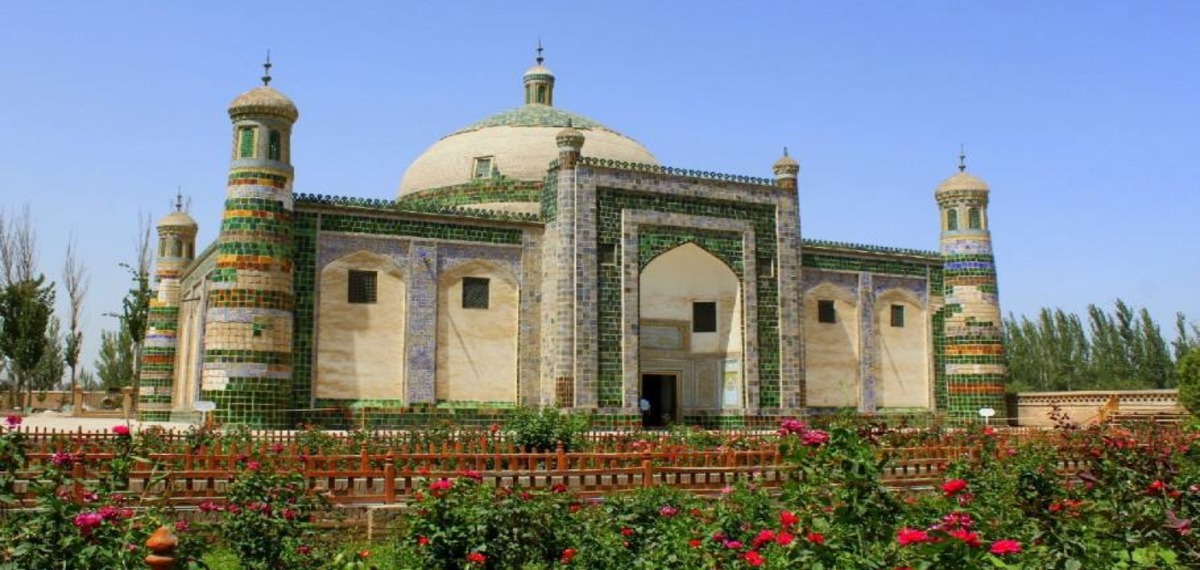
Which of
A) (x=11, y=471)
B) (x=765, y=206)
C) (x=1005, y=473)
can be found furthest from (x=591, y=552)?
(x=765, y=206)

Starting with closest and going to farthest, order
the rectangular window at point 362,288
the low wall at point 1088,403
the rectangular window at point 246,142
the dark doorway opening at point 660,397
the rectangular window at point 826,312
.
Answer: the rectangular window at point 246,142, the rectangular window at point 362,288, the dark doorway opening at point 660,397, the rectangular window at point 826,312, the low wall at point 1088,403

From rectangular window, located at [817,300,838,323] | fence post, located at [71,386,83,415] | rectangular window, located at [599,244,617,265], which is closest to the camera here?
rectangular window, located at [599,244,617,265]

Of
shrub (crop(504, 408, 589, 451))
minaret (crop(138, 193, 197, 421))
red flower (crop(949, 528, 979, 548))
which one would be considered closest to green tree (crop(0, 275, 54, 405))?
minaret (crop(138, 193, 197, 421))

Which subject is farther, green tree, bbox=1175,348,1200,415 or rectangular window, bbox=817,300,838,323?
rectangular window, bbox=817,300,838,323

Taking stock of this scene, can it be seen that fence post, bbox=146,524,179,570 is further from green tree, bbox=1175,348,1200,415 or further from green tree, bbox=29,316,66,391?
green tree, bbox=29,316,66,391

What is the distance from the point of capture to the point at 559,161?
2144 centimetres

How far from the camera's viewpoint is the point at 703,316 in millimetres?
23656

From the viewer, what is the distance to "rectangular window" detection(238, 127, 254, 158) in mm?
19172

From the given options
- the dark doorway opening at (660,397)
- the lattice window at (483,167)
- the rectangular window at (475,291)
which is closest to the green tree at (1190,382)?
the dark doorway opening at (660,397)

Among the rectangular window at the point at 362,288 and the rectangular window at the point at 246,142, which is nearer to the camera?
the rectangular window at the point at 246,142

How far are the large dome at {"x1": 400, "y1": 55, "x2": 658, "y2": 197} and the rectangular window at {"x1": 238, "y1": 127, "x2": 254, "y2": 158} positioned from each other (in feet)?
23.7

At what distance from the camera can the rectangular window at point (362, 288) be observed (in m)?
20.2

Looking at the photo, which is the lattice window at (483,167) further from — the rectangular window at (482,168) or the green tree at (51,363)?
the green tree at (51,363)

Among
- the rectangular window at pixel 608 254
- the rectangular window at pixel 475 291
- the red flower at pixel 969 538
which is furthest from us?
the rectangular window at pixel 608 254
